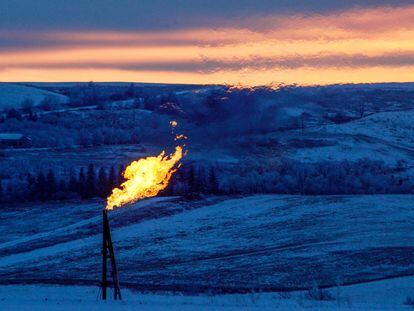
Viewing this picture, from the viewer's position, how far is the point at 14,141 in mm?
103625

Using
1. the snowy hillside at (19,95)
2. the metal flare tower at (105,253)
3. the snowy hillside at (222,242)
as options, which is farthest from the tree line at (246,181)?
the snowy hillside at (19,95)

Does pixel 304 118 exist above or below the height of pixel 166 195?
above

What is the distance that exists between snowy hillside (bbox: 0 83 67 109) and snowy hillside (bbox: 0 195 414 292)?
8687 centimetres

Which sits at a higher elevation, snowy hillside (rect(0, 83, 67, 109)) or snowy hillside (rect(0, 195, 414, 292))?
snowy hillside (rect(0, 83, 67, 109))

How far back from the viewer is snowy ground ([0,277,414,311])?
74.9ft

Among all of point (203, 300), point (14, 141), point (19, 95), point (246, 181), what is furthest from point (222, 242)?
point (19, 95)

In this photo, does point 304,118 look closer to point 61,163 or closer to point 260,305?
point 61,163

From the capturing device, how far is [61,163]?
84.5 m

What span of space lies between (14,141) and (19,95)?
5539 cm

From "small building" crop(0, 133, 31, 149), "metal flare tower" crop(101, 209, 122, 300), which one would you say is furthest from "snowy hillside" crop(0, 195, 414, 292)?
"small building" crop(0, 133, 31, 149)

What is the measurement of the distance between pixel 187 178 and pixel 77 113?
207 ft

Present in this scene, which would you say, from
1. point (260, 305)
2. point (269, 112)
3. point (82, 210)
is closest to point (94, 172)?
point (82, 210)

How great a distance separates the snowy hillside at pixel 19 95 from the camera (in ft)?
490

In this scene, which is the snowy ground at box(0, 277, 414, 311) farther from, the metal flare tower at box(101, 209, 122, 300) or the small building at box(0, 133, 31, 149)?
the small building at box(0, 133, 31, 149)
